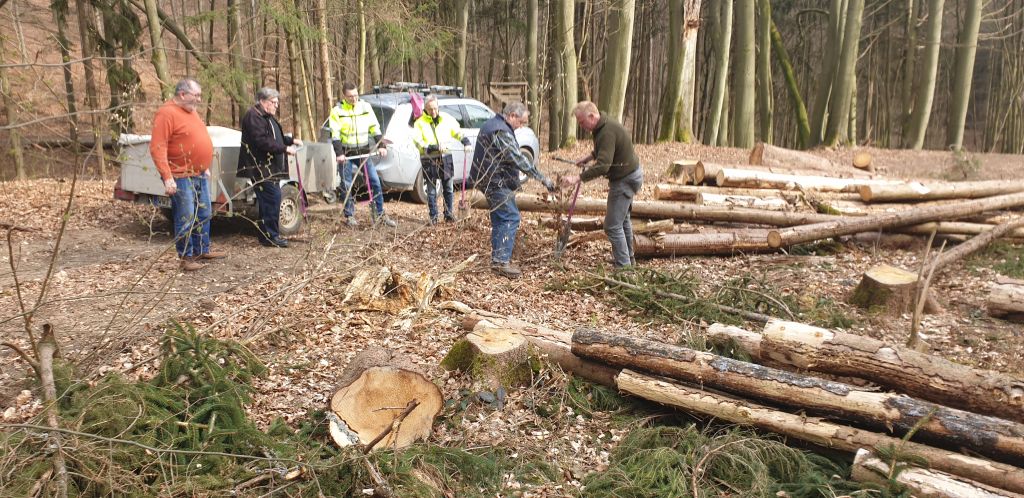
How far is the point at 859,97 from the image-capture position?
35750 mm

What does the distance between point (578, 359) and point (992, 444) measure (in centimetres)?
251

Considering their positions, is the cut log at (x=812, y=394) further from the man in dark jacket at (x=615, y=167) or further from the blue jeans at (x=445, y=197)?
the blue jeans at (x=445, y=197)

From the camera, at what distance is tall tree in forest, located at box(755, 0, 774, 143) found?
20.9m

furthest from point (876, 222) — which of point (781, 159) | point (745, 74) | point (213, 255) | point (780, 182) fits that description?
point (745, 74)

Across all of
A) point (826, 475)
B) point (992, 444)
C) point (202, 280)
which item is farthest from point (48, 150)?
point (992, 444)

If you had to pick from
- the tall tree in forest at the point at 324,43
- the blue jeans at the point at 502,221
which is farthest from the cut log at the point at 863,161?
the tall tree in forest at the point at 324,43

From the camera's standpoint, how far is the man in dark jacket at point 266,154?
798 centimetres

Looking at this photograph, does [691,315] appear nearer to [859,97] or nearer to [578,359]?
[578,359]

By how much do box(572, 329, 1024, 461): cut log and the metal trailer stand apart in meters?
4.71

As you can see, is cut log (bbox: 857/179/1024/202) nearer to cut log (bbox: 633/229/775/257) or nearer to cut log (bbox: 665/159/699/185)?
cut log (bbox: 665/159/699/185)

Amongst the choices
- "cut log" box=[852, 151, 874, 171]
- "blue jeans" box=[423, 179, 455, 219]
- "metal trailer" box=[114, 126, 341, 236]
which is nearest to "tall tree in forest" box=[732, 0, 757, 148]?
"cut log" box=[852, 151, 874, 171]

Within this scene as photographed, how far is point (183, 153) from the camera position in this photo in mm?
7105

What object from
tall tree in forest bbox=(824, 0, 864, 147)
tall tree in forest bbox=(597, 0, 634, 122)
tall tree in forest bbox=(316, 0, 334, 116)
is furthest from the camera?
tall tree in forest bbox=(824, 0, 864, 147)

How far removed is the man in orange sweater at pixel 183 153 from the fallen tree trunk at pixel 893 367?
18.0 ft
